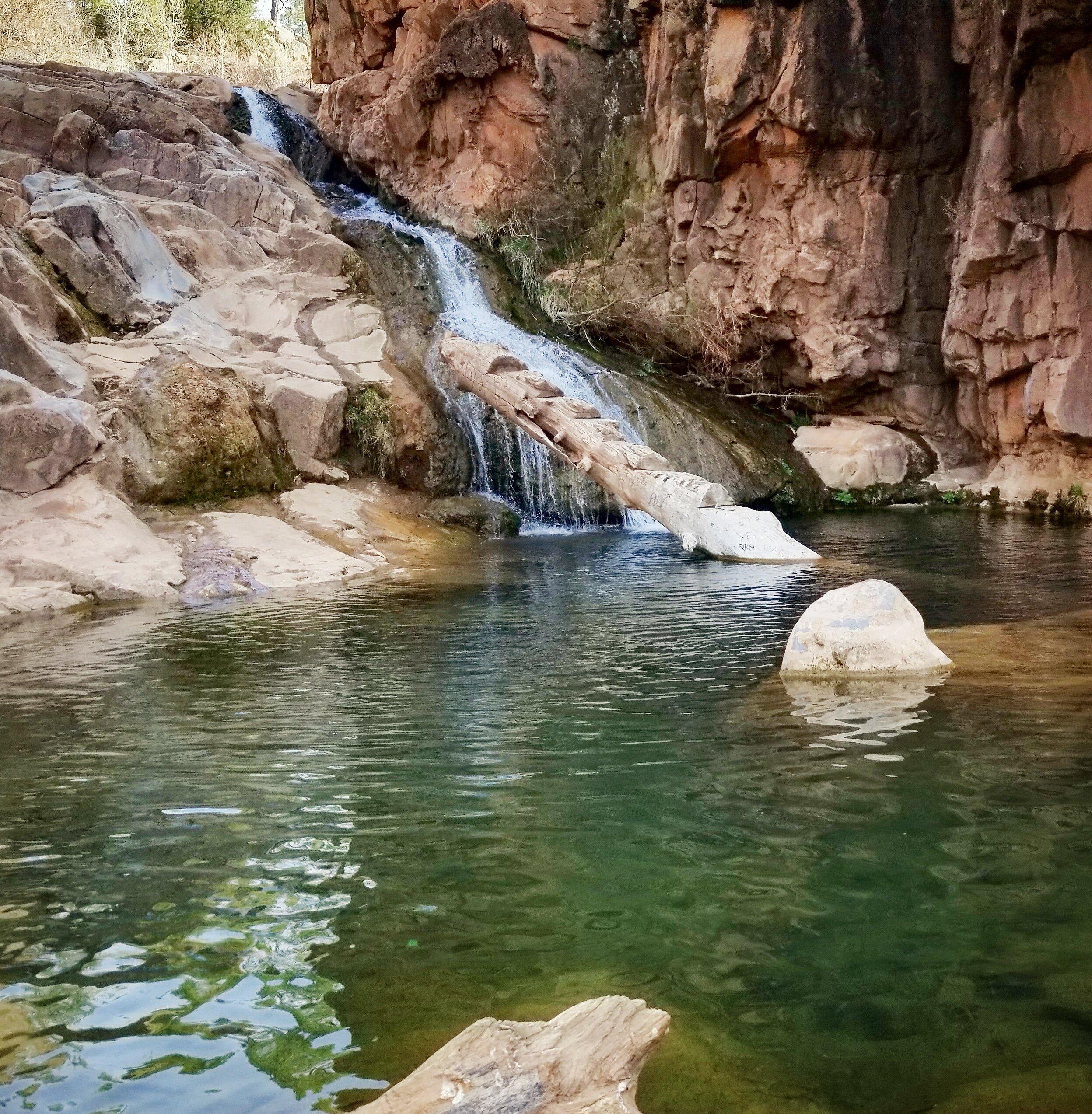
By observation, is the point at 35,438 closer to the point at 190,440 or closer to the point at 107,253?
the point at 190,440

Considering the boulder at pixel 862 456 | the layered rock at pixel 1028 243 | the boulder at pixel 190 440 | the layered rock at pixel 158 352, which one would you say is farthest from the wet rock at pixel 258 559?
the layered rock at pixel 1028 243

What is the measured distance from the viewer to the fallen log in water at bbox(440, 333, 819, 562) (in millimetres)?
11094

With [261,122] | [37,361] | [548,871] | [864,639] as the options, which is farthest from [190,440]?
[261,122]

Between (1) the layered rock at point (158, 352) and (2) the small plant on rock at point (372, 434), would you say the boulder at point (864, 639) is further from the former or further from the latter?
(2) the small plant on rock at point (372, 434)

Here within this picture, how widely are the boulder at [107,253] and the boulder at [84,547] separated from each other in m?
3.60

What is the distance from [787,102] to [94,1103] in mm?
16703

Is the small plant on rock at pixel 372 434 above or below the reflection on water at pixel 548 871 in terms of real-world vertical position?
above

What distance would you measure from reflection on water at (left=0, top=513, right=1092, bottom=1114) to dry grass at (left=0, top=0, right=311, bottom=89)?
23754 mm

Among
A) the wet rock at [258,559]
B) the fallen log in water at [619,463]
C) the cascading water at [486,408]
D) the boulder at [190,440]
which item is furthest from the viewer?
the cascading water at [486,408]

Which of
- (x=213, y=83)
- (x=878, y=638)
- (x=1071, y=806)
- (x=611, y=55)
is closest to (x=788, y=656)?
(x=878, y=638)

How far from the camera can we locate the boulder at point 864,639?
6098mm

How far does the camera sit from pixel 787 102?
16.6 m

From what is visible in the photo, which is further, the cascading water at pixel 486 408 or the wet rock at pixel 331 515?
the cascading water at pixel 486 408

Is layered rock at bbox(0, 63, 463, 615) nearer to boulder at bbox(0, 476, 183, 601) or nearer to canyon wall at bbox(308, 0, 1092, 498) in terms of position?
boulder at bbox(0, 476, 183, 601)
